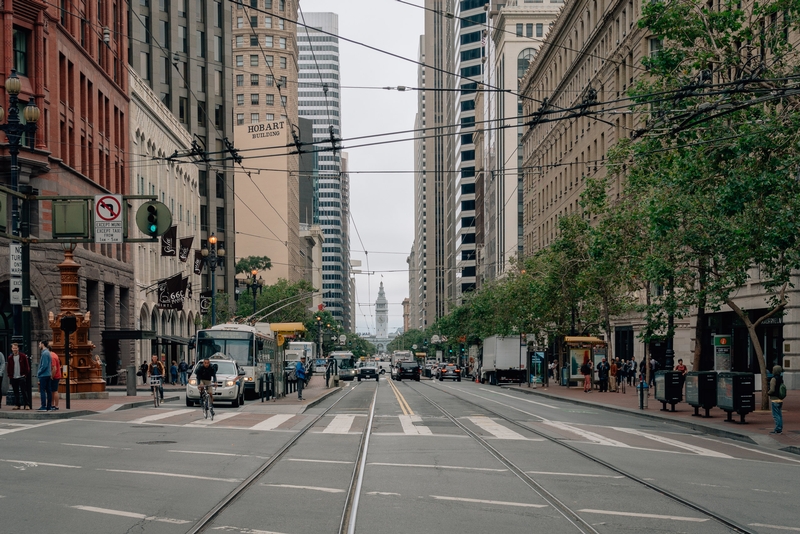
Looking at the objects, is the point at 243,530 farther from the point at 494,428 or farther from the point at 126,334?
the point at 126,334

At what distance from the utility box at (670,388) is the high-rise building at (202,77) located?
210 feet

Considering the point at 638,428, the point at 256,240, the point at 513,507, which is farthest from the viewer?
the point at 256,240

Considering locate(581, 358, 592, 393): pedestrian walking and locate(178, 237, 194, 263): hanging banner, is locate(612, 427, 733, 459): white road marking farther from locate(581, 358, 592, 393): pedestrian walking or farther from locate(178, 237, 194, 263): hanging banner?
locate(178, 237, 194, 263): hanging banner

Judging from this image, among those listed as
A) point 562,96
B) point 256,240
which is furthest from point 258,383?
point 256,240

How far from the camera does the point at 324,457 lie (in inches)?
669

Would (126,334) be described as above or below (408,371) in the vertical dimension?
above

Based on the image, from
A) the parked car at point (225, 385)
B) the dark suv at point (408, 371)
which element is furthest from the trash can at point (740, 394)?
the dark suv at point (408, 371)

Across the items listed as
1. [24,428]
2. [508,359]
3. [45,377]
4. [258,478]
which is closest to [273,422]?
[45,377]

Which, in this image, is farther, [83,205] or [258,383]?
[258,383]

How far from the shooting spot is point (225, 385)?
33.6m

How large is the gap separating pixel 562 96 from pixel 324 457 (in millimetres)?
67045

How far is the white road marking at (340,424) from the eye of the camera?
23.2 m

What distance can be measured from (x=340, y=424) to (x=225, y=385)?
8.97 metres

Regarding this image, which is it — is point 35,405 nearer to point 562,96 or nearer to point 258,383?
point 258,383
